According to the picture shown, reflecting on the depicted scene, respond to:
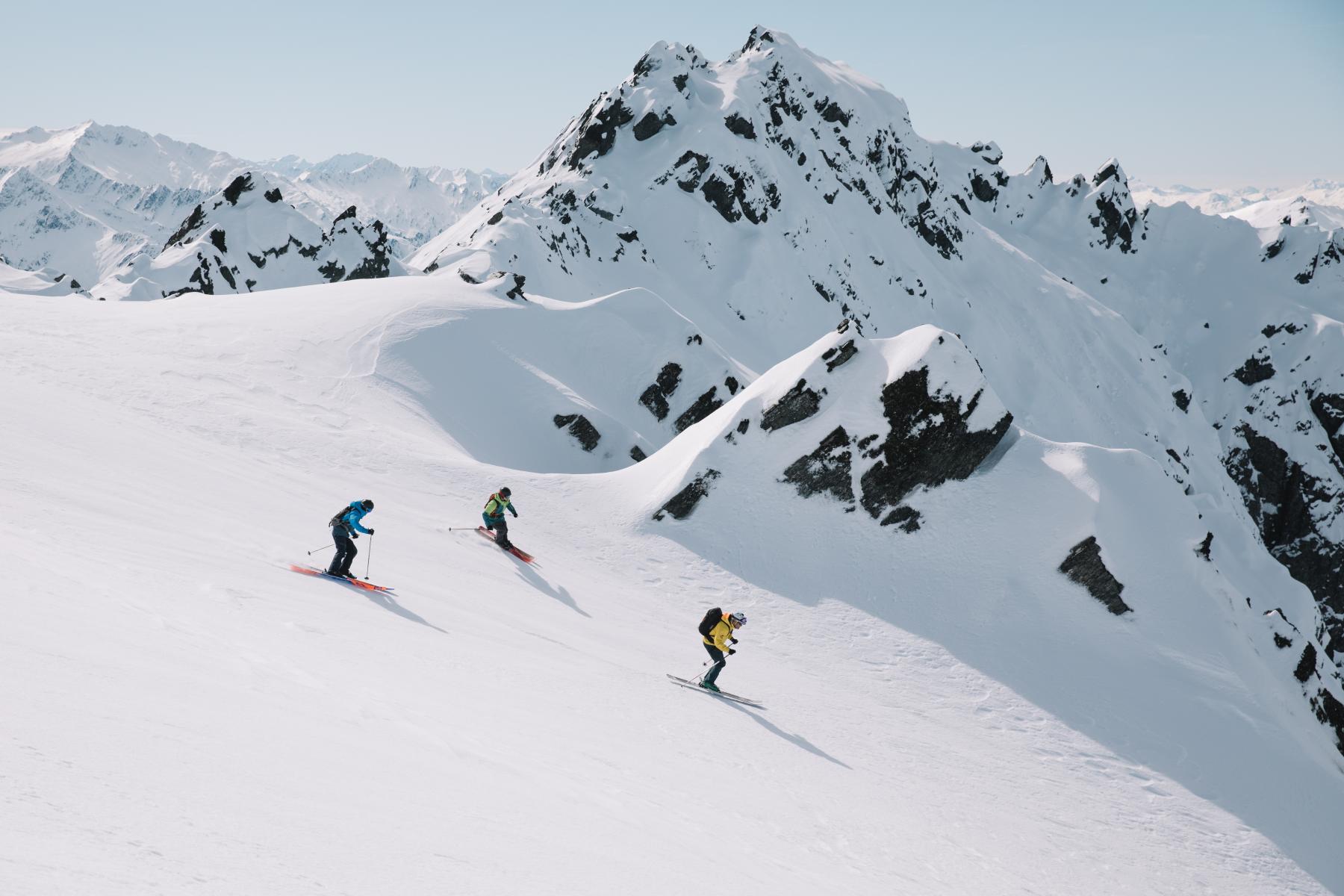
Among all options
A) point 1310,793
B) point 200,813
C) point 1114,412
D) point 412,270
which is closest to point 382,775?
point 200,813

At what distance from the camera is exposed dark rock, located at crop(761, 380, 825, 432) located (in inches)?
1164

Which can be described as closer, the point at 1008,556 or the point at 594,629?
the point at 594,629

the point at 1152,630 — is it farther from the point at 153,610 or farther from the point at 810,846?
the point at 153,610

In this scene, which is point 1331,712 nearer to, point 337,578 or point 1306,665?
point 1306,665

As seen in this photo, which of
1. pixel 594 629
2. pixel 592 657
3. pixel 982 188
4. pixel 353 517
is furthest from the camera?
pixel 982 188

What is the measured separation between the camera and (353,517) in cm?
1650

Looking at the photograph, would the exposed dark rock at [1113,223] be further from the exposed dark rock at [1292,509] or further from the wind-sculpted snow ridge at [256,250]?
the wind-sculpted snow ridge at [256,250]

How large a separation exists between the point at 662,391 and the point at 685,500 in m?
25.1

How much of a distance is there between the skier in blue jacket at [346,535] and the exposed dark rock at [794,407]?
16.5 m

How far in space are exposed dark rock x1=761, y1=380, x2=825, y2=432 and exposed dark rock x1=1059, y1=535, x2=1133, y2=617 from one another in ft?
31.8

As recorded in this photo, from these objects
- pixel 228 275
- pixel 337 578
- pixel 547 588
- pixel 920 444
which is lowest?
pixel 337 578

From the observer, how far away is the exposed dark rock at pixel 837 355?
30203mm

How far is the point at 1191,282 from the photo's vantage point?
168 m

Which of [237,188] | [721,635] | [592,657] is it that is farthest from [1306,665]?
[237,188]
